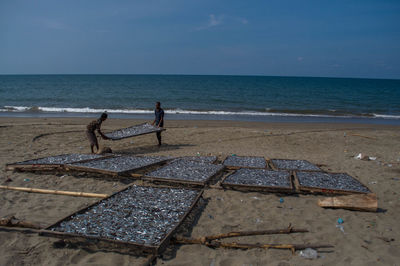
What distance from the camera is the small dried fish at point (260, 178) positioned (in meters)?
6.07

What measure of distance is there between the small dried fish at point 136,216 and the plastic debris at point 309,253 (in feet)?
5.87

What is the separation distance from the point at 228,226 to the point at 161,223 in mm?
1076

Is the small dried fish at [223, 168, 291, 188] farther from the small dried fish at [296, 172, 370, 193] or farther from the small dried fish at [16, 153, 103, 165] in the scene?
the small dried fish at [16, 153, 103, 165]

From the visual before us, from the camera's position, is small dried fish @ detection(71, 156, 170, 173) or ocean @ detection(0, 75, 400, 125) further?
ocean @ detection(0, 75, 400, 125)

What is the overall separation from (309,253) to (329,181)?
2852 millimetres

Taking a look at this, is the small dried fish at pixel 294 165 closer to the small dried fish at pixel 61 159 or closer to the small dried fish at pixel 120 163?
the small dried fish at pixel 120 163

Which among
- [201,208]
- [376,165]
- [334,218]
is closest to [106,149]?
[201,208]

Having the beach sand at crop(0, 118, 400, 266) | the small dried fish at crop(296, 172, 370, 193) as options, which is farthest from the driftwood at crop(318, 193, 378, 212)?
the small dried fish at crop(296, 172, 370, 193)

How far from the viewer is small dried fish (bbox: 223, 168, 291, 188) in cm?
607

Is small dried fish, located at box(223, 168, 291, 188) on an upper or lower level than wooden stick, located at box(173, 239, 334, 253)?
upper

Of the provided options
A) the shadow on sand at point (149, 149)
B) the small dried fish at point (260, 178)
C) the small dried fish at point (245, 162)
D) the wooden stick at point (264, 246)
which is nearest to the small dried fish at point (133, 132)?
the shadow on sand at point (149, 149)

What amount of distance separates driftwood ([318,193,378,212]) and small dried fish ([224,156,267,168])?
2310 millimetres

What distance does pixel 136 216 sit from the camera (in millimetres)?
4578

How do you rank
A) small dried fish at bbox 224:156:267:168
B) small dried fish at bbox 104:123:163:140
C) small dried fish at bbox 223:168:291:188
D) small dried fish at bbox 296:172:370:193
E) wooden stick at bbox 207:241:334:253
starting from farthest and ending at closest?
small dried fish at bbox 104:123:163:140
small dried fish at bbox 224:156:267:168
small dried fish at bbox 223:168:291:188
small dried fish at bbox 296:172:370:193
wooden stick at bbox 207:241:334:253
